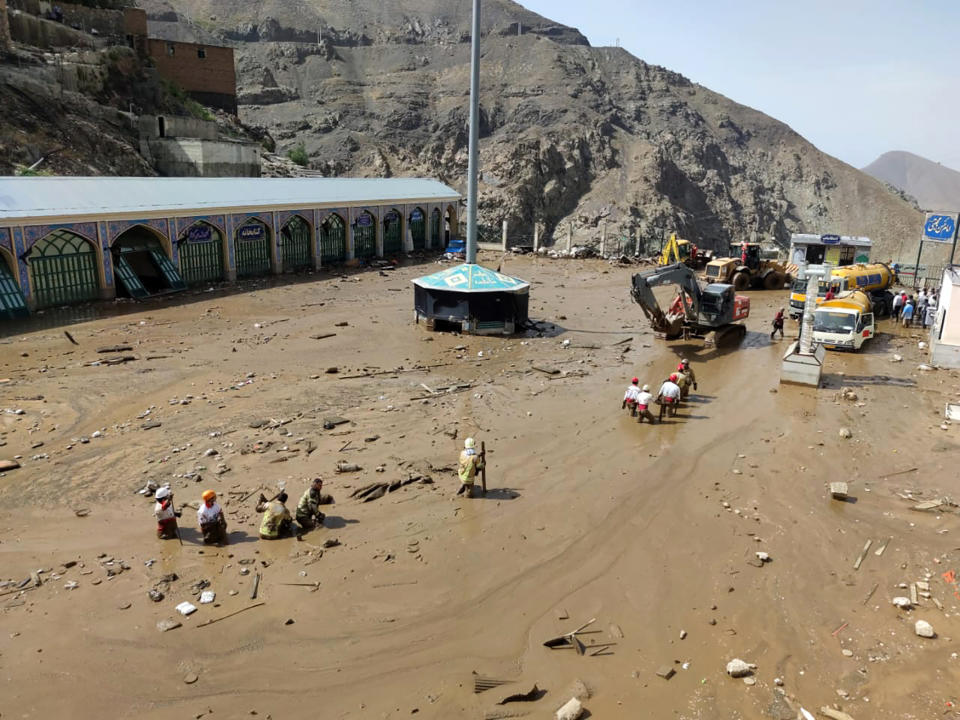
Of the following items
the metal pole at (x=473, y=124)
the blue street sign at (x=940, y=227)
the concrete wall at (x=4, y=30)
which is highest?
the concrete wall at (x=4, y=30)

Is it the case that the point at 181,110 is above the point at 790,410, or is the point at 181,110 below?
above

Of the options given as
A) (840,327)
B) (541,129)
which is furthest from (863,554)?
(541,129)

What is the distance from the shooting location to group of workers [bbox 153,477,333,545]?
9430mm

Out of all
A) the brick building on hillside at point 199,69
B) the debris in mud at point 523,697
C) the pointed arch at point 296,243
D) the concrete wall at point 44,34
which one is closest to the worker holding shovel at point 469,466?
Result: the debris in mud at point 523,697

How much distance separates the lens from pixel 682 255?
39.8 meters

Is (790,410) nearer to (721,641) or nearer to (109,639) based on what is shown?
(721,641)

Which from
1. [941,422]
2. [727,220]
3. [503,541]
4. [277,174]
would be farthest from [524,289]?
[727,220]

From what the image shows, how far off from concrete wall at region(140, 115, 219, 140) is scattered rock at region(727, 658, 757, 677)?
150 ft

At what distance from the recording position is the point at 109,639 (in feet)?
25.1

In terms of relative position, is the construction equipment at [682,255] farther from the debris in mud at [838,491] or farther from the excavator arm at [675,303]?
the debris in mud at [838,491]

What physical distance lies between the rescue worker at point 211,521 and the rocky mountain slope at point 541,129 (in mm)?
59960

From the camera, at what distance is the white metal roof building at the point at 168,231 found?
910 inches

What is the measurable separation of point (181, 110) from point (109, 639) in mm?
49882

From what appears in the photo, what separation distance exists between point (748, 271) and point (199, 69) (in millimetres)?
43424
